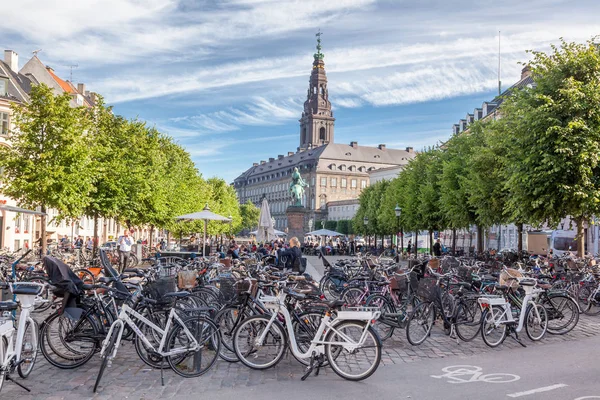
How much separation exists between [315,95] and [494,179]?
434ft

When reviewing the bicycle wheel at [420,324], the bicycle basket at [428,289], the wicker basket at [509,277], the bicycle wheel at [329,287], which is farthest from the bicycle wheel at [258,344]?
the bicycle wheel at [329,287]

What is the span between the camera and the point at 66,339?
29.2ft

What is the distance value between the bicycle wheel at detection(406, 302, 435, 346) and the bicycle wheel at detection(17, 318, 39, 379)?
20.0 ft

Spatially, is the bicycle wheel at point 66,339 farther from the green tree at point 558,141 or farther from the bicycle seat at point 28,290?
the green tree at point 558,141

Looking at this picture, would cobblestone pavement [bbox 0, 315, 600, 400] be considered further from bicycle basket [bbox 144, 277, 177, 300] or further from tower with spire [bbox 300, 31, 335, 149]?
tower with spire [bbox 300, 31, 335, 149]

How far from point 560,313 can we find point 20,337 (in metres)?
9.71

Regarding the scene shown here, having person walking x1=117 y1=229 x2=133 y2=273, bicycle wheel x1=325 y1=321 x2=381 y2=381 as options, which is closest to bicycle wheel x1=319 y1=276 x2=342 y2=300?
bicycle wheel x1=325 y1=321 x2=381 y2=381

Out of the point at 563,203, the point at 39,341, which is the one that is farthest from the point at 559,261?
the point at 39,341

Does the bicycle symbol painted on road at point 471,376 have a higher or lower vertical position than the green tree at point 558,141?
lower

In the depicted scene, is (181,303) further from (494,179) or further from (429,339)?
(494,179)

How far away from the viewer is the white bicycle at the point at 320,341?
8414 millimetres

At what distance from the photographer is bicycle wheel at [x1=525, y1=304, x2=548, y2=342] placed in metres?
11.9

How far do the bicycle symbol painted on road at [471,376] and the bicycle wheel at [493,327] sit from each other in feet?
6.16

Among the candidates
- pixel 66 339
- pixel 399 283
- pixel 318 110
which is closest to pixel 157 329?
pixel 66 339
